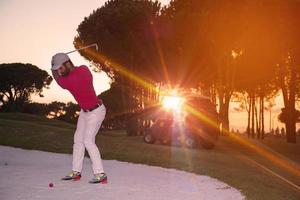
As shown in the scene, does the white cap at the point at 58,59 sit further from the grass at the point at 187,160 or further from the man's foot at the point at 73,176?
the grass at the point at 187,160

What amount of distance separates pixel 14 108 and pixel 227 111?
37393mm

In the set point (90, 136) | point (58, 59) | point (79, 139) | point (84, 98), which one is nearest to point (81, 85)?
point (84, 98)

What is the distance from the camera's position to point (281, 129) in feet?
207

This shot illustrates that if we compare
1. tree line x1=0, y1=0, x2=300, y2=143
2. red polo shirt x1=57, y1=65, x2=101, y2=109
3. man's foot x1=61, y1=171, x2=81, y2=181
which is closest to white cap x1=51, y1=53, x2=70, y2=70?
red polo shirt x1=57, y1=65, x2=101, y2=109

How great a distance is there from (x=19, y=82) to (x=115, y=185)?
216 ft

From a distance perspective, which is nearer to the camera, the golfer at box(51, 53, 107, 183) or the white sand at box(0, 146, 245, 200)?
the white sand at box(0, 146, 245, 200)

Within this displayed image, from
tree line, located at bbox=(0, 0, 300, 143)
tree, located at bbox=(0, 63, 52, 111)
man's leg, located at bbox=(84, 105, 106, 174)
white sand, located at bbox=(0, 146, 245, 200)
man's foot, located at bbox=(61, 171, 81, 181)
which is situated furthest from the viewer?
tree, located at bbox=(0, 63, 52, 111)

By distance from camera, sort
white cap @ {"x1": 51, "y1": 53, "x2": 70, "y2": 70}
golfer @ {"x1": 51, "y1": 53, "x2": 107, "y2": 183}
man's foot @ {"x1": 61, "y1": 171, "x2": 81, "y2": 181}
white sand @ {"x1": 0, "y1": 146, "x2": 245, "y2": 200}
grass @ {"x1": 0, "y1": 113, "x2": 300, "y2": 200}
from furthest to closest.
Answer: grass @ {"x1": 0, "y1": 113, "x2": 300, "y2": 200}
man's foot @ {"x1": 61, "y1": 171, "x2": 81, "y2": 181}
golfer @ {"x1": 51, "y1": 53, "x2": 107, "y2": 183}
white cap @ {"x1": 51, "y1": 53, "x2": 70, "y2": 70}
white sand @ {"x1": 0, "y1": 146, "x2": 245, "y2": 200}

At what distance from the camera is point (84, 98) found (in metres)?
8.48

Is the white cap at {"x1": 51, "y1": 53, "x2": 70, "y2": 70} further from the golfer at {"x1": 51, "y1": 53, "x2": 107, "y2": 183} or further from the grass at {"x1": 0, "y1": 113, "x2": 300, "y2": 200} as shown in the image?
the grass at {"x1": 0, "y1": 113, "x2": 300, "y2": 200}

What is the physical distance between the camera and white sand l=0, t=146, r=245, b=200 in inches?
300

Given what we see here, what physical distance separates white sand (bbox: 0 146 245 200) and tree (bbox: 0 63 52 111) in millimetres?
60167

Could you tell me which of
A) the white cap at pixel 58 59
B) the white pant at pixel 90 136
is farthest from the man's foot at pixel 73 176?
the white cap at pixel 58 59

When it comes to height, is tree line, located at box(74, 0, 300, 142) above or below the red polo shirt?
above
